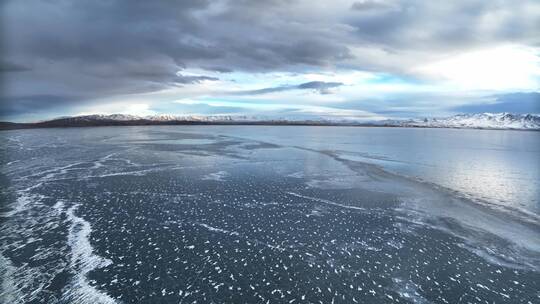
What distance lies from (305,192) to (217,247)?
9073 millimetres

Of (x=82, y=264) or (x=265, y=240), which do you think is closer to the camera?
(x=82, y=264)

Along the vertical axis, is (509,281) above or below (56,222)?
below

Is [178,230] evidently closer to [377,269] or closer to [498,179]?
[377,269]

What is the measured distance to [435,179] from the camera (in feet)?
80.2

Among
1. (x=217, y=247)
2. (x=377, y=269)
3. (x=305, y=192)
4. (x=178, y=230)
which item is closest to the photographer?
(x=377, y=269)

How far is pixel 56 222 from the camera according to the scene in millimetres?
13852

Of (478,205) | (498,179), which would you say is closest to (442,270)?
(478,205)

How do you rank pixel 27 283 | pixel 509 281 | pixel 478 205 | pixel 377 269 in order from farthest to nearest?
pixel 478 205
pixel 377 269
pixel 509 281
pixel 27 283

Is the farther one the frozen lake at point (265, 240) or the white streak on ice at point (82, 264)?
the frozen lake at point (265, 240)

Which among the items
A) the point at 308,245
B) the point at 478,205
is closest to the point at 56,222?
the point at 308,245

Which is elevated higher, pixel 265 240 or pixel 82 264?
pixel 82 264

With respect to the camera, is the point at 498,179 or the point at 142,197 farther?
the point at 498,179

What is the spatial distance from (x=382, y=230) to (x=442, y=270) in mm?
3392

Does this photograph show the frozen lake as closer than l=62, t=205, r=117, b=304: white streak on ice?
No
